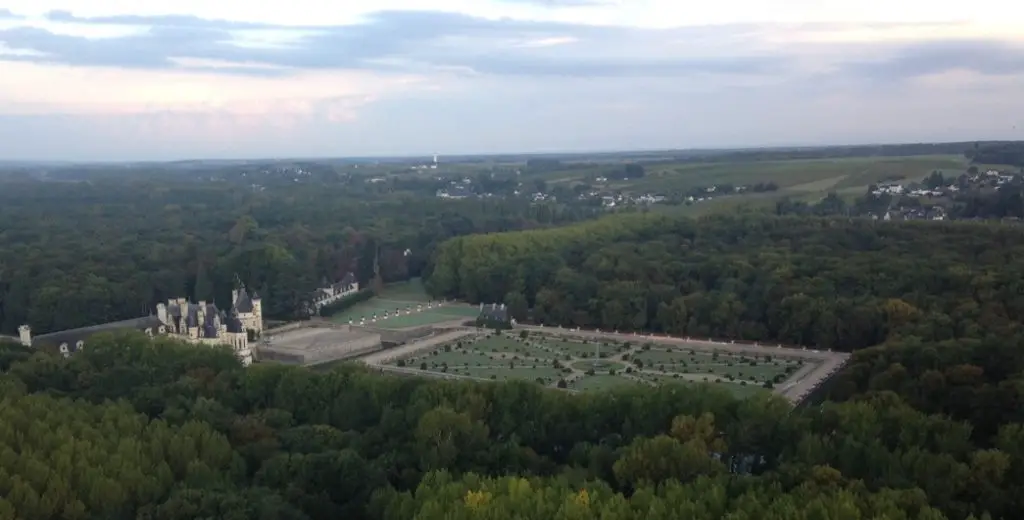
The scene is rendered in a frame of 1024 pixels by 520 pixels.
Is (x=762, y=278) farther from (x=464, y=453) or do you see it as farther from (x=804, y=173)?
(x=804, y=173)

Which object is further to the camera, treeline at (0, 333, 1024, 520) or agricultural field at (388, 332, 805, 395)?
agricultural field at (388, 332, 805, 395)

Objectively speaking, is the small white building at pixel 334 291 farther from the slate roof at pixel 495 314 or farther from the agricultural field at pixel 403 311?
the slate roof at pixel 495 314

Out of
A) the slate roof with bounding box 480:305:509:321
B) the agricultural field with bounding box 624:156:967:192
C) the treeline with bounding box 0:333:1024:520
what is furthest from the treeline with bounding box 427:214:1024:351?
the agricultural field with bounding box 624:156:967:192

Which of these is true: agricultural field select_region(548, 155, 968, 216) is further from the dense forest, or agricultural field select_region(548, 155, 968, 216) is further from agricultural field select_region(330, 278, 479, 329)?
agricultural field select_region(330, 278, 479, 329)

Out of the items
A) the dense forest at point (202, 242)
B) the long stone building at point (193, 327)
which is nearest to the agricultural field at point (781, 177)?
the dense forest at point (202, 242)

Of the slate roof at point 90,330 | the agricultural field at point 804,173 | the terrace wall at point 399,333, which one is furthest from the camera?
the agricultural field at point 804,173

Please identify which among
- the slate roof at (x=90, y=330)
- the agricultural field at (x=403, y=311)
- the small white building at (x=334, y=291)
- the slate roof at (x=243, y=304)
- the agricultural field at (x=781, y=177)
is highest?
the agricultural field at (x=781, y=177)

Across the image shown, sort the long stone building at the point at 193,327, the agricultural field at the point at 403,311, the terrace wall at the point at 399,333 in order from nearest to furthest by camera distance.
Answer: the long stone building at the point at 193,327 → the terrace wall at the point at 399,333 → the agricultural field at the point at 403,311
